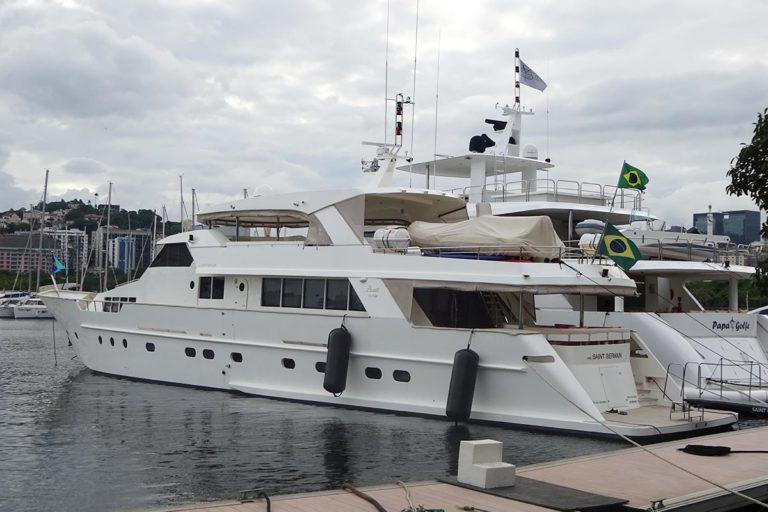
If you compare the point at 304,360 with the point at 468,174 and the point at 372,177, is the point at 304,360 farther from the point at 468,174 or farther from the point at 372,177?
the point at 468,174

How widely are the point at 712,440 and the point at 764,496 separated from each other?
2.69m

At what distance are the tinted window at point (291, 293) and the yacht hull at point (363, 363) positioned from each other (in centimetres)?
52

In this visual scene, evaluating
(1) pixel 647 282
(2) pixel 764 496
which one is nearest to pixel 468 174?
(1) pixel 647 282

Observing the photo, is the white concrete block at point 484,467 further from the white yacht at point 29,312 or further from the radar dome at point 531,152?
the white yacht at point 29,312

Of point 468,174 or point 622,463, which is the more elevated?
point 468,174

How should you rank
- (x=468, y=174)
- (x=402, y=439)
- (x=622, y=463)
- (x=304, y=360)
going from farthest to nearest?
1. (x=468, y=174)
2. (x=304, y=360)
3. (x=402, y=439)
4. (x=622, y=463)

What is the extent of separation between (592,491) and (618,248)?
7026mm

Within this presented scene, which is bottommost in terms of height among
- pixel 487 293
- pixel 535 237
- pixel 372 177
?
pixel 487 293

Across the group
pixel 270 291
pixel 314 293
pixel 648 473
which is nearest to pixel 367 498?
pixel 648 473

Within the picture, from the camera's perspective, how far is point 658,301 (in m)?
22.4

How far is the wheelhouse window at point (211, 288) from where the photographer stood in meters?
19.2

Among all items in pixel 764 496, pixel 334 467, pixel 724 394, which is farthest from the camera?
pixel 724 394

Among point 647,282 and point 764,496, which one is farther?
point 647,282

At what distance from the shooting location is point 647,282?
73.2ft
